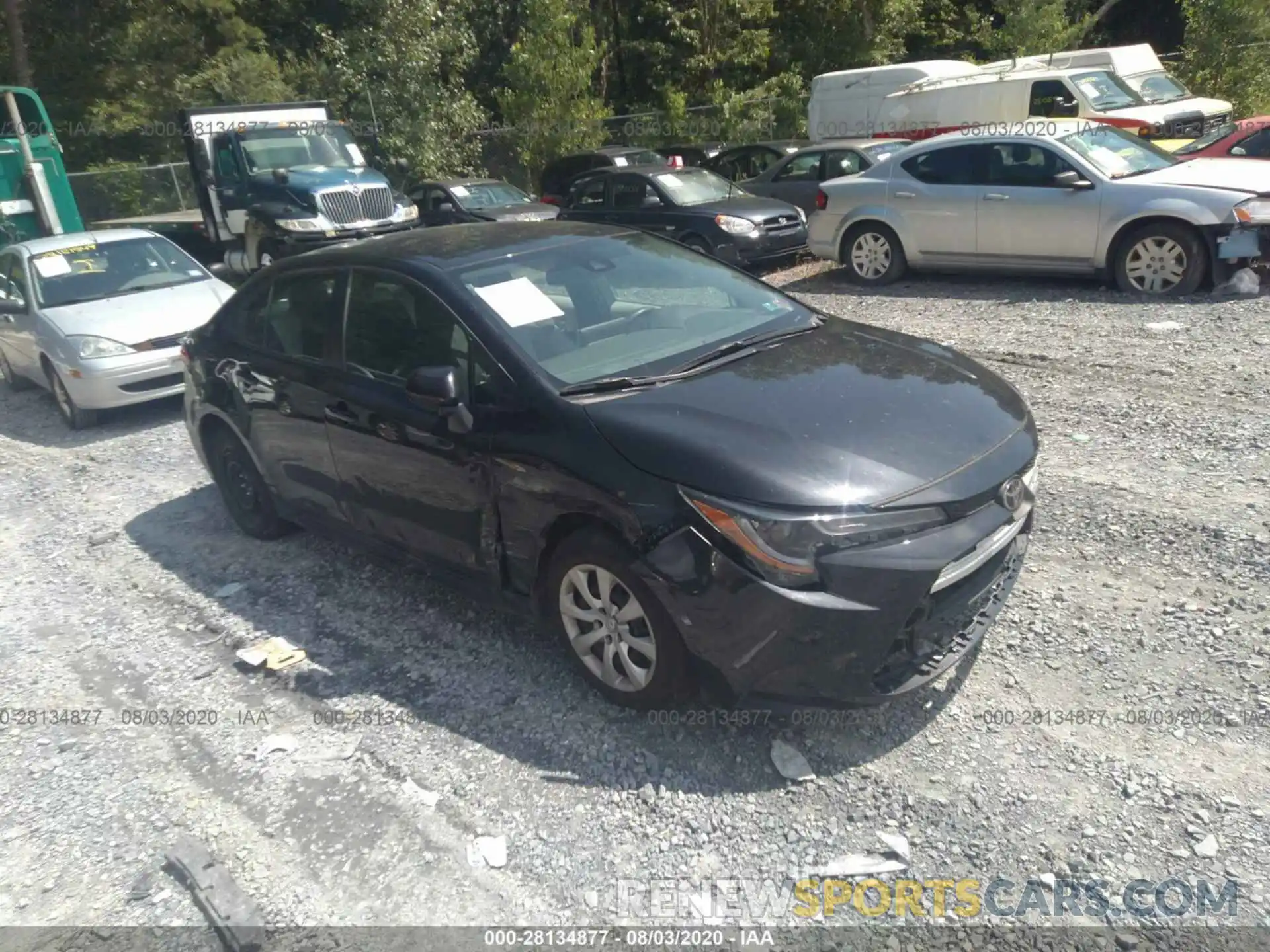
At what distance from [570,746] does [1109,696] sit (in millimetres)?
1986

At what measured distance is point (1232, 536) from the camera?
15.0ft

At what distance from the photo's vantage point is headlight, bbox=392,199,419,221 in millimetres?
15273

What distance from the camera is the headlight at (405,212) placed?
1527 centimetres

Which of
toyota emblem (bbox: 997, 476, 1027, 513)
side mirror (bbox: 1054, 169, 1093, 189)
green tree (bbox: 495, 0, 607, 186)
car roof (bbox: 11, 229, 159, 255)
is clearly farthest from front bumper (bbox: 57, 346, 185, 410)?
green tree (bbox: 495, 0, 607, 186)

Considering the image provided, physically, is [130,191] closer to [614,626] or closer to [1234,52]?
[1234,52]

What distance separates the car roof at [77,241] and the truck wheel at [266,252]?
4.28 metres

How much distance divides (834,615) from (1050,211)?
7792 millimetres

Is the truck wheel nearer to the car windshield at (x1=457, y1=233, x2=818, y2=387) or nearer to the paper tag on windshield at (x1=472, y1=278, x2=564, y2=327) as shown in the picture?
the car windshield at (x1=457, y1=233, x2=818, y2=387)

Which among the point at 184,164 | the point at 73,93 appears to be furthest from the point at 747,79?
the point at 73,93

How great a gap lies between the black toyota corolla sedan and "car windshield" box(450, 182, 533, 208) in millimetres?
11334

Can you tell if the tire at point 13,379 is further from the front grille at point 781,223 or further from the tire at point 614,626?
the tire at point 614,626

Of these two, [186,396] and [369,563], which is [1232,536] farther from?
[186,396]

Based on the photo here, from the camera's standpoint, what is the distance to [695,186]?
13.2m

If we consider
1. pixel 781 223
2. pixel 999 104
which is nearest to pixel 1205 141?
pixel 999 104
